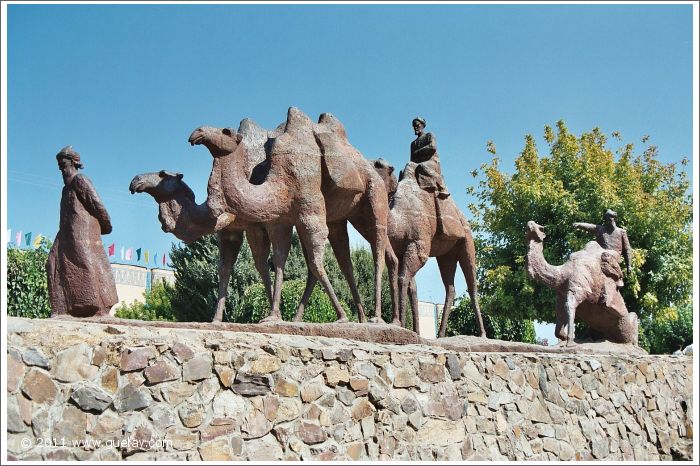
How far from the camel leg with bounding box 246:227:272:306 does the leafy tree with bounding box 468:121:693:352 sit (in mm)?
11958

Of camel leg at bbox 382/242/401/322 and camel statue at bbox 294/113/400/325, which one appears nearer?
camel statue at bbox 294/113/400/325

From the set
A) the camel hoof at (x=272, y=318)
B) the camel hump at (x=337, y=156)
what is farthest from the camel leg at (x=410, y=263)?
the camel hoof at (x=272, y=318)

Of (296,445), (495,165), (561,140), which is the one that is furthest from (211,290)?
(296,445)

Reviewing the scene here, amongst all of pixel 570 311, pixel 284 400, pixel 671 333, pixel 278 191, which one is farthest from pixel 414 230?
pixel 671 333

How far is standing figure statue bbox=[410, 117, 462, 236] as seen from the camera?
10.2 m

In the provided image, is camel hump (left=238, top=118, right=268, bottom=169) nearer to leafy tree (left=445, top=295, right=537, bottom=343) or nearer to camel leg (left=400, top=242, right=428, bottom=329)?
camel leg (left=400, top=242, right=428, bottom=329)

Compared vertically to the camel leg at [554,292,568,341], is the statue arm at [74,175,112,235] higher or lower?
higher

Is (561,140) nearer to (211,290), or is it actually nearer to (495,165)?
(495,165)

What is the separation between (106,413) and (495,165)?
17.7 m

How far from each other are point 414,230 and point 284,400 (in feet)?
13.8

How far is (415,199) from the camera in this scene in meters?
A: 10.0

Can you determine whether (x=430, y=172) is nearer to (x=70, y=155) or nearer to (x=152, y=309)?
(x=70, y=155)

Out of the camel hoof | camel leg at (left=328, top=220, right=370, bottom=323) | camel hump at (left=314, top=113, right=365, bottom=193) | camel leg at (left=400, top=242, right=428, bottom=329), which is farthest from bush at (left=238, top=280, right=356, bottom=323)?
the camel hoof

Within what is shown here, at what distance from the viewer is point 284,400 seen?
6074 millimetres
